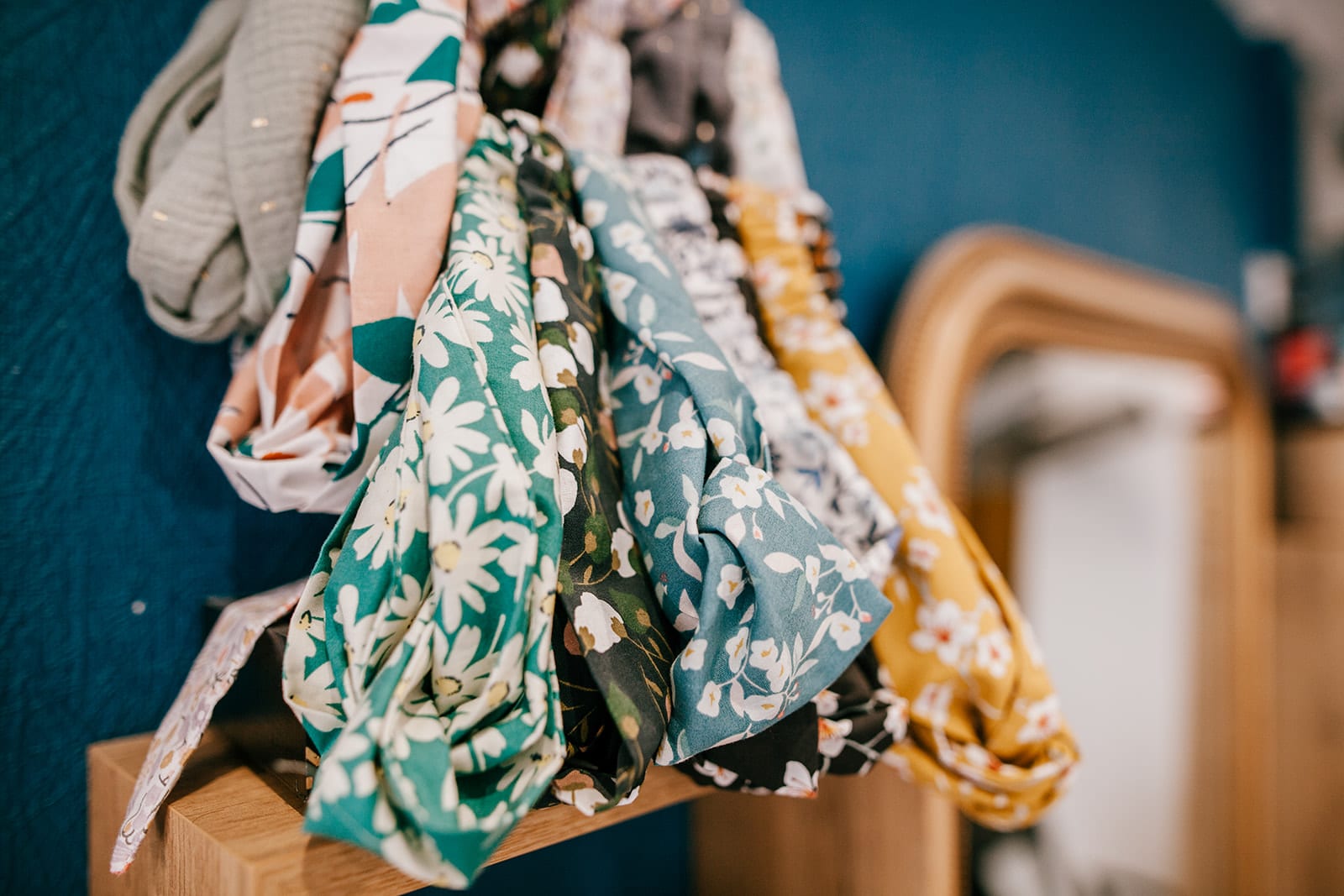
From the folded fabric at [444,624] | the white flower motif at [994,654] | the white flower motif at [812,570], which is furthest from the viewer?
the white flower motif at [994,654]

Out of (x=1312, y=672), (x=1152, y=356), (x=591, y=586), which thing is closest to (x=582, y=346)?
(x=591, y=586)

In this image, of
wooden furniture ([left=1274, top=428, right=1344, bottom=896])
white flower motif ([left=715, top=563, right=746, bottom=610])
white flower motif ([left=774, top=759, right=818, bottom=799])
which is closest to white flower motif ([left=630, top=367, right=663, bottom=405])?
white flower motif ([left=715, top=563, right=746, bottom=610])

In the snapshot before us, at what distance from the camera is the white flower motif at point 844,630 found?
0.39m

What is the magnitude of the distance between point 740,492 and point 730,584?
47 millimetres

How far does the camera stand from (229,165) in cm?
42

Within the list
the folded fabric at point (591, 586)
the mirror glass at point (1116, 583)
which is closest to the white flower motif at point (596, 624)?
the folded fabric at point (591, 586)

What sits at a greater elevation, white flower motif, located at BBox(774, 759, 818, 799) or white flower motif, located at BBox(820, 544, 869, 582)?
white flower motif, located at BBox(820, 544, 869, 582)

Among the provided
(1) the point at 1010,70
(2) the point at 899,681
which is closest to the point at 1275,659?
(1) the point at 1010,70

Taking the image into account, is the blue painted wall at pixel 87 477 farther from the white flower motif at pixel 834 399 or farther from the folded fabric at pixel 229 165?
the white flower motif at pixel 834 399

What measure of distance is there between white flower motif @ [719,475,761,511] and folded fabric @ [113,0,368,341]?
0.30 m

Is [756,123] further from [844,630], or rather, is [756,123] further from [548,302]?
[844,630]

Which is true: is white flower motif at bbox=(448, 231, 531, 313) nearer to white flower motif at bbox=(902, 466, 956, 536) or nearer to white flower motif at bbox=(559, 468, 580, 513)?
white flower motif at bbox=(559, 468, 580, 513)

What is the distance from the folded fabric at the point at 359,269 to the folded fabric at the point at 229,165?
0.02 m

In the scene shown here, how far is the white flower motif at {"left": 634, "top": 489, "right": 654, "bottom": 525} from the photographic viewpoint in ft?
1.30
